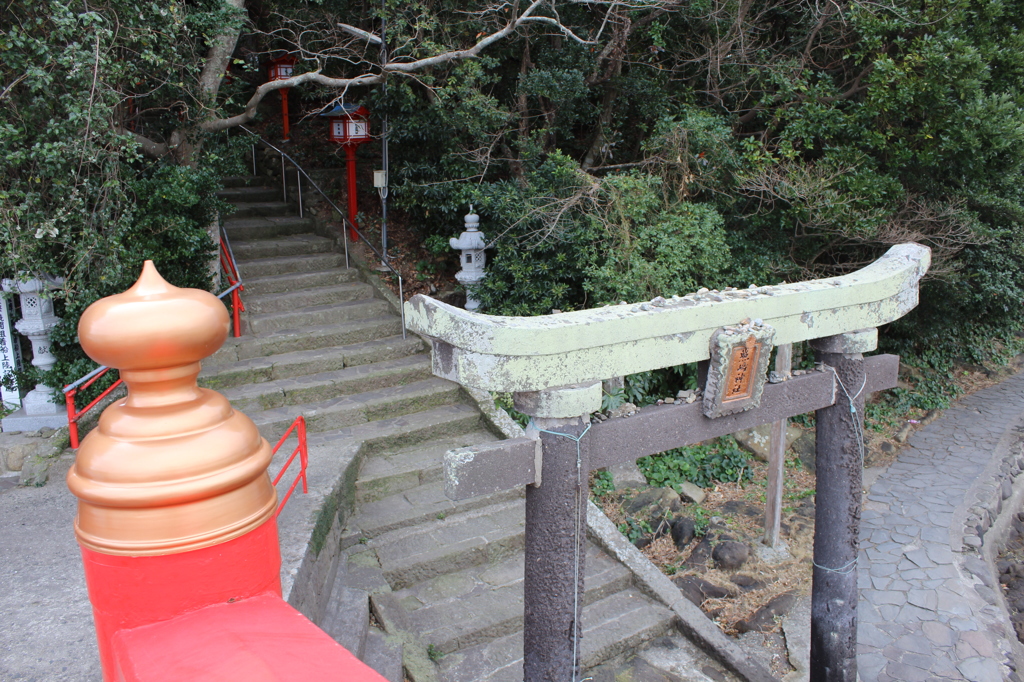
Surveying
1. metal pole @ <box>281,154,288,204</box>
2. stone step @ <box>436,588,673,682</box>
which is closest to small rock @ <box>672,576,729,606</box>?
stone step @ <box>436,588,673,682</box>

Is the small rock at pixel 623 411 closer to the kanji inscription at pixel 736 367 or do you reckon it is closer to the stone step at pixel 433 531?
the kanji inscription at pixel 736 367

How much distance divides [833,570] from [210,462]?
462 centimetres

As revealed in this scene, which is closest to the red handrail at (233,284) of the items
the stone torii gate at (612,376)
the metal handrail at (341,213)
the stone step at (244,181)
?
the metal handrail at (341,213)

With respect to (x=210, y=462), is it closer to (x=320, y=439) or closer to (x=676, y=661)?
(x=676, y=661)

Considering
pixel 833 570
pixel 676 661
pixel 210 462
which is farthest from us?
pixel 676 661

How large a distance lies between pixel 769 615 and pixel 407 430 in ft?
12.5

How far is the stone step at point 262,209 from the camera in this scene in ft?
35.1

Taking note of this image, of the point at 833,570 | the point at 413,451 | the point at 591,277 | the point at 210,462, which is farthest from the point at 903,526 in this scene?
the point at 210,462

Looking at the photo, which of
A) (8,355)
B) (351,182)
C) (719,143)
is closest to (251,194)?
(351,182)

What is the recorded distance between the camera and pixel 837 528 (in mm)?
4742

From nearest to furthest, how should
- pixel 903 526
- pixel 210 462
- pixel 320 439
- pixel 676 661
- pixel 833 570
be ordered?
pixel 210 462 → pixel 833 570 → pixel 676 661 → pixel 320 439 → pixel 903 526

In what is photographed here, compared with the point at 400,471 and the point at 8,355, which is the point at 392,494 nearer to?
the point at 400,471

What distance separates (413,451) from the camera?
699 centimetres

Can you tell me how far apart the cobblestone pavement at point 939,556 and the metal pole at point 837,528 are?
1263 millimetres
